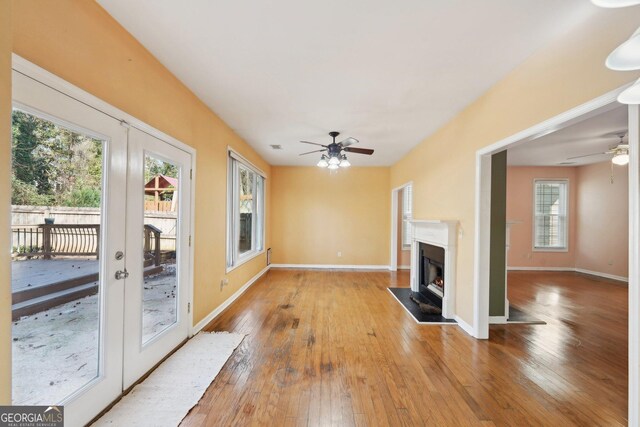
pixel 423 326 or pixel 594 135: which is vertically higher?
pixel 594 135

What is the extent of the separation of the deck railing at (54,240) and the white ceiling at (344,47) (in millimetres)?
1482

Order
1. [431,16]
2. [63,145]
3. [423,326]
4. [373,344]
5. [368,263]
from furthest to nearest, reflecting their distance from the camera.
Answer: [368,263] → [423,326] → [373,344] → [431,16] → [63,145]

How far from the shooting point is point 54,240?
1.50m

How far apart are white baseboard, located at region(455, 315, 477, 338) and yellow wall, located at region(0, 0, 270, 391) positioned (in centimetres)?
326

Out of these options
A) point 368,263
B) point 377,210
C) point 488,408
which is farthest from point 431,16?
point 368,263

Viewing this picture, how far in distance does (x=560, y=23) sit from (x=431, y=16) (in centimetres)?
94

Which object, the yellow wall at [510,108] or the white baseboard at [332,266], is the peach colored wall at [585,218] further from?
the yellow wall at [510,108]

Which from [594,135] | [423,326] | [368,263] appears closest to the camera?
[423,326]

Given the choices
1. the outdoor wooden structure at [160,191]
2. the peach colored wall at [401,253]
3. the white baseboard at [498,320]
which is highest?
the outdoor wooden structure at [160,191]

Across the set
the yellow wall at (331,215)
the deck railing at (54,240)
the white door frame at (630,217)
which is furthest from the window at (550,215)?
the deck railing at (54,240)

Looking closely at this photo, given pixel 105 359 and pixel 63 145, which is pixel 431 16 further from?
pixel 105 359

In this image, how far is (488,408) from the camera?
1.87 m

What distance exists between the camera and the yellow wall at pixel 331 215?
22.6ft

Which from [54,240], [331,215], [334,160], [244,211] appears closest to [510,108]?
[334,160]
